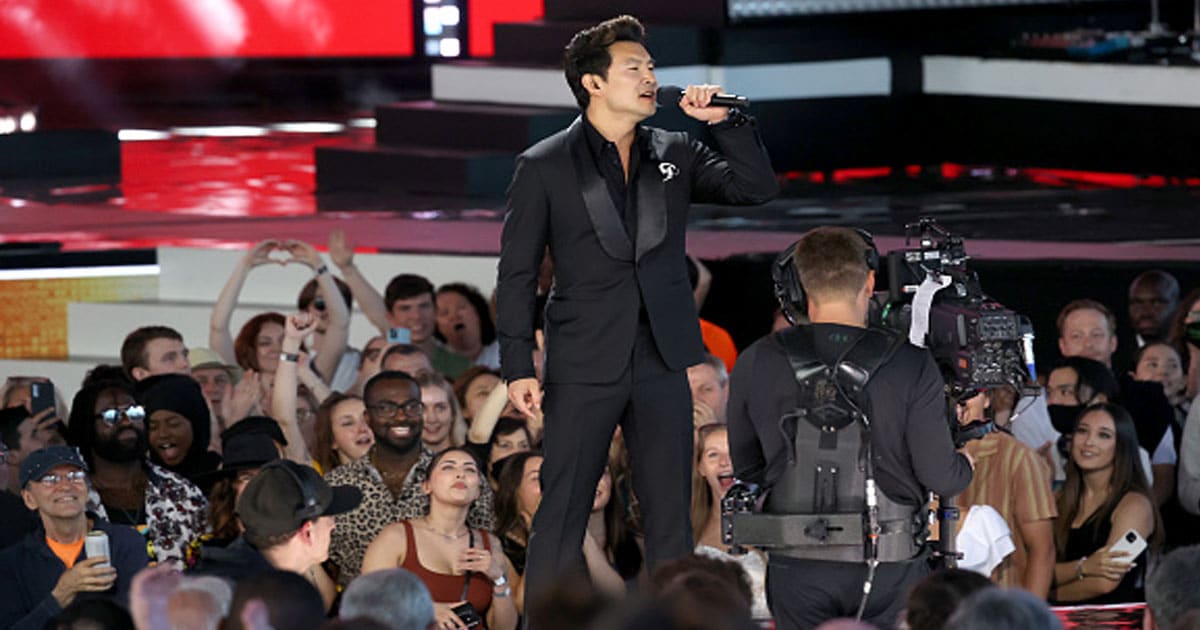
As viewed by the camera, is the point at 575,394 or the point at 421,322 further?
the point at 421,322

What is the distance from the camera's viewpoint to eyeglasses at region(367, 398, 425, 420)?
5812 millimetres

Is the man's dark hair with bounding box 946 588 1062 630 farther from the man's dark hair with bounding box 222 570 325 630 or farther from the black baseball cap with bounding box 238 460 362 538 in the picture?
the black baseball cap with bounding box 238 460 362 538

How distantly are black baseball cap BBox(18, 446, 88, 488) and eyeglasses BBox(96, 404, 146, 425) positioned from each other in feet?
1.98

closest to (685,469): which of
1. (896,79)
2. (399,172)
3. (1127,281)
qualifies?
(1127,281)

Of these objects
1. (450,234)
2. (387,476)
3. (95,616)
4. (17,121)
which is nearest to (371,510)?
(387,476)

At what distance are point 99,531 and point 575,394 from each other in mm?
1221

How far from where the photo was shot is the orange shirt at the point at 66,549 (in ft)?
16.7

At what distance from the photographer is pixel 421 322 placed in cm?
741

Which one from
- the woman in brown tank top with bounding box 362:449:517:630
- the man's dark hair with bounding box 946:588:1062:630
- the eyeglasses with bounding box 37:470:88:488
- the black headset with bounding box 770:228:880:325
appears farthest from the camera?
the woman in brown tank top with bounding box 362:449:517:630

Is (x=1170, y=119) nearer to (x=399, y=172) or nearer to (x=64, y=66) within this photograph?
(x=399, y=172)

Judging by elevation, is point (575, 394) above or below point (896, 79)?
below

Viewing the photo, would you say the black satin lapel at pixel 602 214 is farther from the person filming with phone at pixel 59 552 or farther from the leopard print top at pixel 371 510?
the leopard print top at pixel 371 510

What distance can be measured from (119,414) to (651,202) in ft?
6.50

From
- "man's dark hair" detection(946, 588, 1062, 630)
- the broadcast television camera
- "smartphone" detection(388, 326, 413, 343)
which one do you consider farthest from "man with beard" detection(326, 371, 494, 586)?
"man's dark hair" detection(946, 588, 1062, 630)
